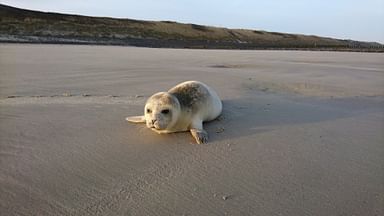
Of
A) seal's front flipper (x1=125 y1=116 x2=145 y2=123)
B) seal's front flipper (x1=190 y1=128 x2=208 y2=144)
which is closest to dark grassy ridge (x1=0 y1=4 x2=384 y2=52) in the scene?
seal's front flipper (x1=125 y1=116 x2=145 y2=123)

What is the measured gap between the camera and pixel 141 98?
5.39 m

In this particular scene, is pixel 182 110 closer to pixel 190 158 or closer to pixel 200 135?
pixel 200 135

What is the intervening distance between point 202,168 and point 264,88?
13.3ft

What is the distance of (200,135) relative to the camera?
3.57m

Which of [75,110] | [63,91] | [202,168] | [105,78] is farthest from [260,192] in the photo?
[105,78]

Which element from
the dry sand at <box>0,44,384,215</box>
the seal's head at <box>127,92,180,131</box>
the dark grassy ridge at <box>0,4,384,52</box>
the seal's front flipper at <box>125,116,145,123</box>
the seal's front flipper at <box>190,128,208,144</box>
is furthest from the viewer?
the dark grassy ridge at <box>0,4,384,52</box>

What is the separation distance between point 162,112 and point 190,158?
30.5 inches

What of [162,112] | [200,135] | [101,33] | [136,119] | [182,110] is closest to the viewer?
[200,135]

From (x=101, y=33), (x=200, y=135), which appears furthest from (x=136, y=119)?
(x=101, y=33)

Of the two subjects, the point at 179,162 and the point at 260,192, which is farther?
the point at 179,162

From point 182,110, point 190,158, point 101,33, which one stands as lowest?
point 190,158

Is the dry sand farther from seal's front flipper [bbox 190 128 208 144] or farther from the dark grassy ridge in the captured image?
the dark grassy ridge

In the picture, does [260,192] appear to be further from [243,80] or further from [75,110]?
[243,80]

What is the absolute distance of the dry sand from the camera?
88.9 inches
